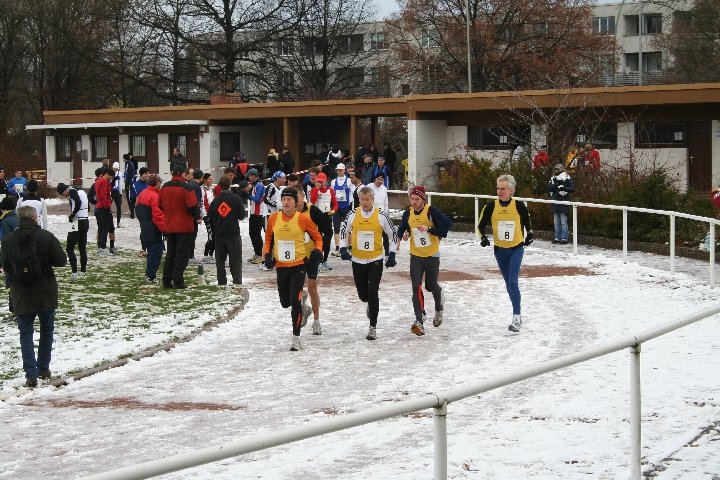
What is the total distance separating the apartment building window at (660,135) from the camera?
1336 inches

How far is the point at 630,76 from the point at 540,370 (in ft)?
234

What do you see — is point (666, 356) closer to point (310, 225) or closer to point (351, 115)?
point (310, 225)

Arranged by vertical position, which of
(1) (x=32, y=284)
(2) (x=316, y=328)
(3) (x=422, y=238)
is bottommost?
(2) (x=316, y=328)

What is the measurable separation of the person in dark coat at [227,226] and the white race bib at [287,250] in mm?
4870

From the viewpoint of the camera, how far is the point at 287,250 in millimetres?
13961

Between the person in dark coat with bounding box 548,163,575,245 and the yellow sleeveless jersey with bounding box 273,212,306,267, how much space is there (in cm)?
1203

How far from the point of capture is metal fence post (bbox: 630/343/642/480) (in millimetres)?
7500

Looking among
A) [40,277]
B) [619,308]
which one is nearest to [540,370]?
[40,277]

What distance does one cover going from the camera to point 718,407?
31.5 ft

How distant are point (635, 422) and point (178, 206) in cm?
1261

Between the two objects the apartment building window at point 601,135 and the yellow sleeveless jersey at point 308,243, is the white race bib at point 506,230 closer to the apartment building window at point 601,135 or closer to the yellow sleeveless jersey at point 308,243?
the yellow sleeveless jersey at point 308,243

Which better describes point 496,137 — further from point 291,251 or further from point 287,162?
point 291,251

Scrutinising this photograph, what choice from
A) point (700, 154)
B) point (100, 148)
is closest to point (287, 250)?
point (700, 154)

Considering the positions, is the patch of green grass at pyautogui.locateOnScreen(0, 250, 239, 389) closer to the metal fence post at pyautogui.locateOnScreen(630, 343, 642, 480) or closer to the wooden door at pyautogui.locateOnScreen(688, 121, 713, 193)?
the metal fence post at pyautogui.locateOnScreen(630, 343, 642, 480)
